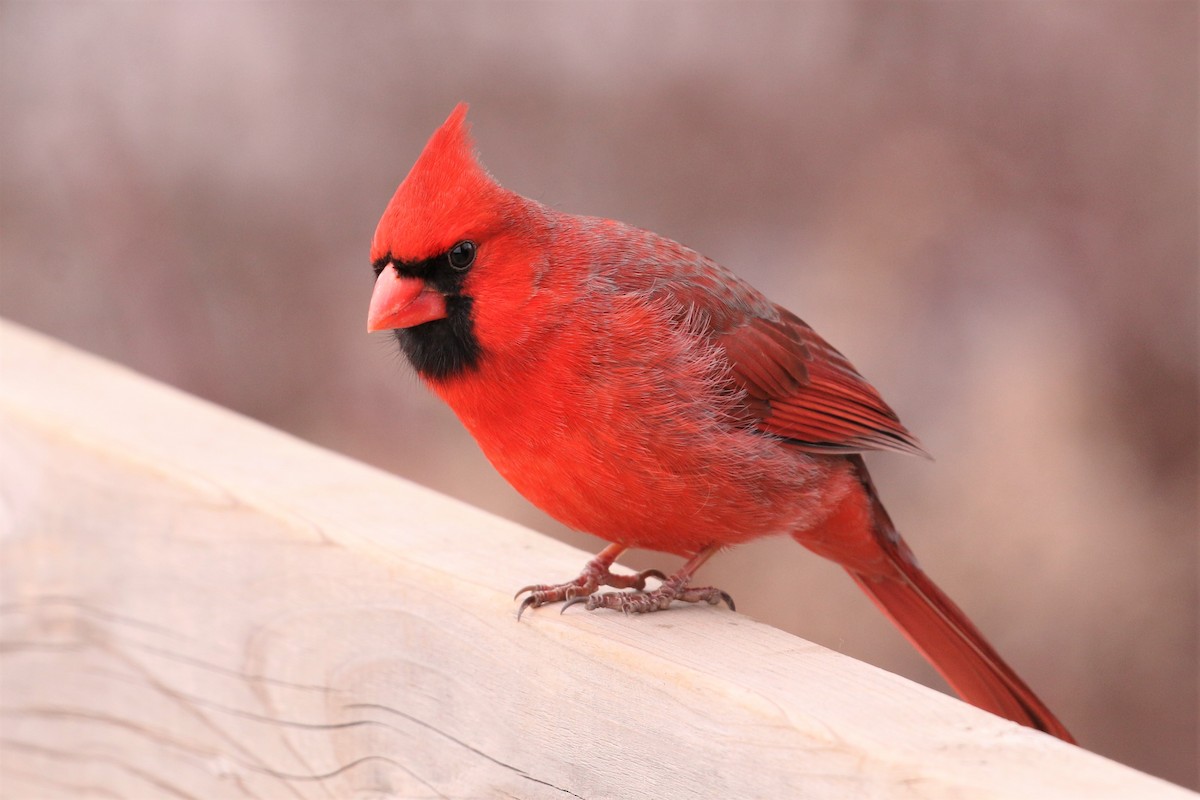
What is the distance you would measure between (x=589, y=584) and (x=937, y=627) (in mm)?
653

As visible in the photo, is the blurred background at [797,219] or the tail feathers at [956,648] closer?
the tail feathers at [956,648]

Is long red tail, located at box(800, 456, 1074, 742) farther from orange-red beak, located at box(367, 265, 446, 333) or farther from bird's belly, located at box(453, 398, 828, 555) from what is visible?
orange-red beak, located at box(367, 265, 446, 333)

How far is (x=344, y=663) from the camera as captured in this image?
69.9 inches

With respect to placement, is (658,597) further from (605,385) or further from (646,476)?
(605,385)

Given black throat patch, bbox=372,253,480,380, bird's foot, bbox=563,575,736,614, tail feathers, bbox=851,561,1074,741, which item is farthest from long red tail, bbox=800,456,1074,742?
black throat patch, bbox=372,253,480,380

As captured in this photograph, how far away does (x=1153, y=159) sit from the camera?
3514 mm

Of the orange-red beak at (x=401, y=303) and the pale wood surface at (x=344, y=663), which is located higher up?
the orange-red beak at (x=401, y=303)

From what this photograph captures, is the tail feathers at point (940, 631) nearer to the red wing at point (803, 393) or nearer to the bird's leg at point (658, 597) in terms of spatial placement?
the red wing at point (803, 393)

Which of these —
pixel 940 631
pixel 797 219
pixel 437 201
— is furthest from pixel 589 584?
pixel 797 219

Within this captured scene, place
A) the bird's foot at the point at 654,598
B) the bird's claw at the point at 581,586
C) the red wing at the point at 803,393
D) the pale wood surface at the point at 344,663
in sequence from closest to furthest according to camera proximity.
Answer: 1. the pale wood surface at the point at 344,663
2. the bird's claw at the point at 581,586
3. the bird's foot at the point at 654,598
4. the red wing at the point at 803,393

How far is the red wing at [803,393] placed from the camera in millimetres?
2215

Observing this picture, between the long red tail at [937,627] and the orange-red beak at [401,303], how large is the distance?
32.5 inches

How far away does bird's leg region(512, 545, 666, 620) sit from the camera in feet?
5.54

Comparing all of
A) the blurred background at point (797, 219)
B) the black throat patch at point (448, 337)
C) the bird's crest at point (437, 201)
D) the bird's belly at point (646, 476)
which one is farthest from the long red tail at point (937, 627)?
the blurred background at point (797, 219)
